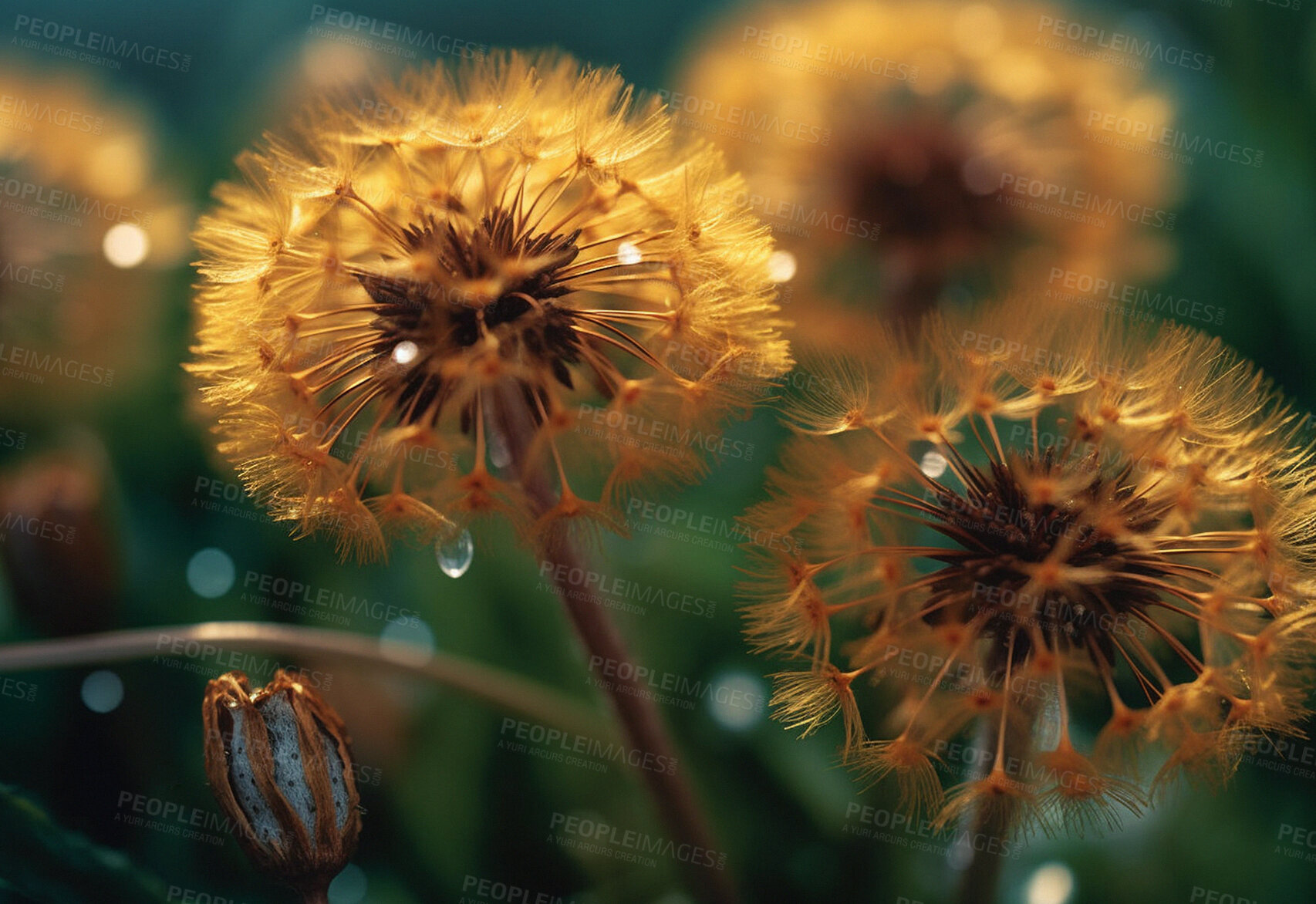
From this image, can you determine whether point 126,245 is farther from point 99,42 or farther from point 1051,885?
point 1051,885

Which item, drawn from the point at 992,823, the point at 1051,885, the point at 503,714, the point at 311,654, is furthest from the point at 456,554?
the point at 1051,885

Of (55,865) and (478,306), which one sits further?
(55,865)

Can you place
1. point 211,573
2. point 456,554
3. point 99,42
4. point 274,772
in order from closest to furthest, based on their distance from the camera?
point 274,772 < point 456,554 < point 211,573 < point 99,42

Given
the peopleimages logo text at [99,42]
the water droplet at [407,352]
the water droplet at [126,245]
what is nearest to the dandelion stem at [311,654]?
the water droplet at [407,352]

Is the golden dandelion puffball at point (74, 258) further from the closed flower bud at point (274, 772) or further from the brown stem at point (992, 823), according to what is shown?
the brown stem at point (992, 823)

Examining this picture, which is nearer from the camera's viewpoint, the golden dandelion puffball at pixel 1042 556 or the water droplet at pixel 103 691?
the golden dandelion puffball at pixel 1042 556

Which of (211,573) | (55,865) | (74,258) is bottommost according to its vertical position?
(55,865)

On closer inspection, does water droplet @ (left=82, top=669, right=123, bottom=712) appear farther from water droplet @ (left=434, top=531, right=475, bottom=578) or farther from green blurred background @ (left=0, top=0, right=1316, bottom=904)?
water droplet @ (left=434, top=531, right=475, bottom=578)

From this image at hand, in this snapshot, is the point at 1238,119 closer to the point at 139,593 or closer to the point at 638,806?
the point at 638,806
